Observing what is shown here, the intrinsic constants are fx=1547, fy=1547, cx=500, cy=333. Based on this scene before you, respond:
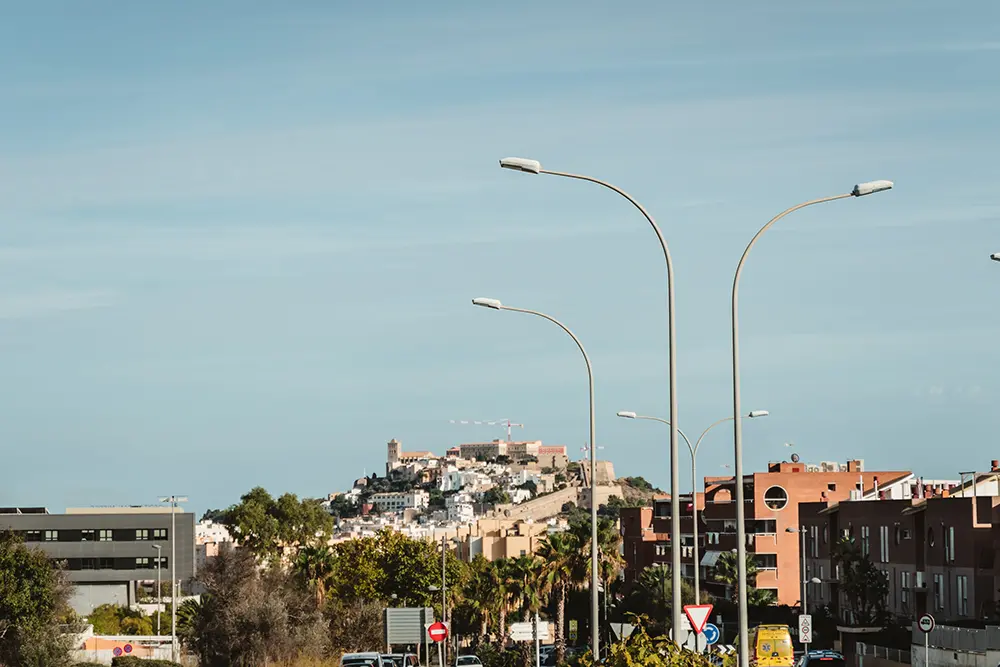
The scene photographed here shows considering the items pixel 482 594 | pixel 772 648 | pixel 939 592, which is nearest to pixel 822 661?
pixel 772 648

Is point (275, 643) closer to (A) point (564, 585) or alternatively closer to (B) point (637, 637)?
(A) point (564, 585)

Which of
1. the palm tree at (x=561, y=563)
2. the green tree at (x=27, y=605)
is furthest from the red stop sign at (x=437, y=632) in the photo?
the palm tree at (x=561, y=563)

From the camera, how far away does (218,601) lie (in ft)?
254

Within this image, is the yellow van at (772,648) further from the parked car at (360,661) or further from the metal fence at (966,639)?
the parked car at (360,661)

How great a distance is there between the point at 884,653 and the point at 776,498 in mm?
55004

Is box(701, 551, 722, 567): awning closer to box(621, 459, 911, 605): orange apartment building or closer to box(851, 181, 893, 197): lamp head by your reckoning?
box(621, 459, 911, 605): orange apartment building

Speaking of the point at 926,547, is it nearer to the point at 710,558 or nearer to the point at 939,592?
the point at 939,592

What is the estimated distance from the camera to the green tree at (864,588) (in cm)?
8019

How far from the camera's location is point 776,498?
4518 inches

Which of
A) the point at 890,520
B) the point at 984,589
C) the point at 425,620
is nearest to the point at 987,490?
the point at 890,520

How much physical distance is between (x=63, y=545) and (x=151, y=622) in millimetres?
22619

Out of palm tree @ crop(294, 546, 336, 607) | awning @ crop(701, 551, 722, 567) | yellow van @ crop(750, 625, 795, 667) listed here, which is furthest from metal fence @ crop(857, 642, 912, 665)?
palm tree @ crop(294, 546, 336, 607)

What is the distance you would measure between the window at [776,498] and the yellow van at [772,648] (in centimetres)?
6277

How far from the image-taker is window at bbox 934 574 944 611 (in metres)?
74.6
